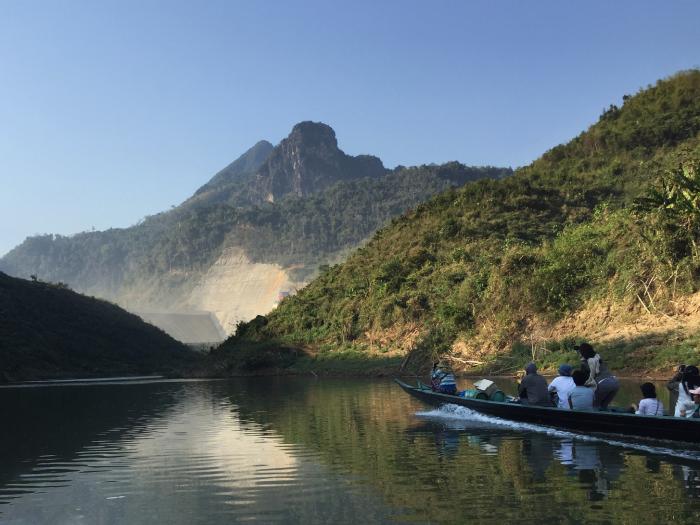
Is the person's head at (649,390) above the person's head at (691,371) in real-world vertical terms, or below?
below

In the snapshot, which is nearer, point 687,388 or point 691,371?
point 687,388

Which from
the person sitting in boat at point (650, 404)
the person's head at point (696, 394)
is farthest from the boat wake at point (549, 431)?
the person's head at point (696, 394)

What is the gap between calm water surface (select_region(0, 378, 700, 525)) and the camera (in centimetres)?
1055

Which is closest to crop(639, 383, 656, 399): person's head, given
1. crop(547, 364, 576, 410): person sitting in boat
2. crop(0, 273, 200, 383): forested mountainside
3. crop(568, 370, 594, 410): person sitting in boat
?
crop(568, 370, 594, 410): person sitting in boat

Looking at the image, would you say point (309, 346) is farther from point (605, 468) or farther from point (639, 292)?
point (605, 468)

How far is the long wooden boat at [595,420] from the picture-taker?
14781 millimetres

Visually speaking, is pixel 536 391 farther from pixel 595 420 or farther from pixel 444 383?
pixel 444 383

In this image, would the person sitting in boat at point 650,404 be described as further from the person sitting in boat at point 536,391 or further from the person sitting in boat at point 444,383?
the person sitting in boat at point 444,383

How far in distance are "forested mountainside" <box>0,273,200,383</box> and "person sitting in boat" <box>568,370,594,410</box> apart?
54.6m

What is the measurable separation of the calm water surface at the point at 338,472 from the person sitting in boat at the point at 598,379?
1380 millimetres

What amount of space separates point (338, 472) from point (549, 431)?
7488 mm

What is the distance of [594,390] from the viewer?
18.4m

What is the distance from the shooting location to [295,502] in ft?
37.0

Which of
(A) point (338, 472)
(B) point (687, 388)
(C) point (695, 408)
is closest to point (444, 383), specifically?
(B) point (687, 388)
